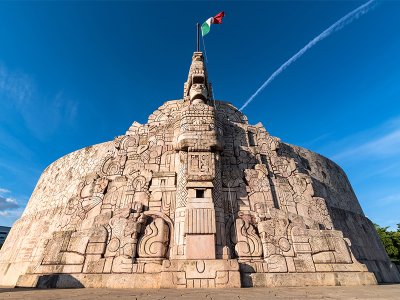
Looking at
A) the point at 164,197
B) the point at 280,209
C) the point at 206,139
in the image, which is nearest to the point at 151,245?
the point at 164,197

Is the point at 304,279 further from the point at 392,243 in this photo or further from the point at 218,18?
the point at 392,243

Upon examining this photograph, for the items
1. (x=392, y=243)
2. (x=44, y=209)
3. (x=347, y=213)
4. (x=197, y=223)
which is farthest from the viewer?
(x=392, y=243)

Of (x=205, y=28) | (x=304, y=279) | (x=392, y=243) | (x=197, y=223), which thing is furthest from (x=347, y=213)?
(x=392, y=243)

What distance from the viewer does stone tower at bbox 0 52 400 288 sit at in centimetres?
559

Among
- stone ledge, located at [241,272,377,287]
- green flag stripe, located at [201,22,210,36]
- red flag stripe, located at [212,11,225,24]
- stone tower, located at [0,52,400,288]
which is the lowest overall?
stone ledge, located at [241,272,377,287]

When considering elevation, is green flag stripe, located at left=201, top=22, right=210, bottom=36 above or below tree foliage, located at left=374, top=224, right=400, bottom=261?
above

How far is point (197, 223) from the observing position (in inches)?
242

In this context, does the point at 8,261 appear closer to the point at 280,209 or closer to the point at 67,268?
the point at 67,268

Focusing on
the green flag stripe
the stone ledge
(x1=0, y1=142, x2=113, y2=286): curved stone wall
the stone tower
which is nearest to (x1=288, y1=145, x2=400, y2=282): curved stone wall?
the stone tower

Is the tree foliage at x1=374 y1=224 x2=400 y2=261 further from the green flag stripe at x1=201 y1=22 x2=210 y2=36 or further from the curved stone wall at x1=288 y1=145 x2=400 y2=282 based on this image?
the green flag stripe at x1=201 y1=22 x2=210 y2=36

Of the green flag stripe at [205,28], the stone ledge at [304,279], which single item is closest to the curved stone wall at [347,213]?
the stone ledge at [304,279]

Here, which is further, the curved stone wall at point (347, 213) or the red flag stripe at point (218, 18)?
the red flag stripe at point (218, 18)

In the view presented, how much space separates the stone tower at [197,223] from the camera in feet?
18.3

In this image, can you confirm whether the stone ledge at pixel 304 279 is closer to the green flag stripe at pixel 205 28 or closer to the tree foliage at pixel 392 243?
the green flag stripe at pixel 205 28
